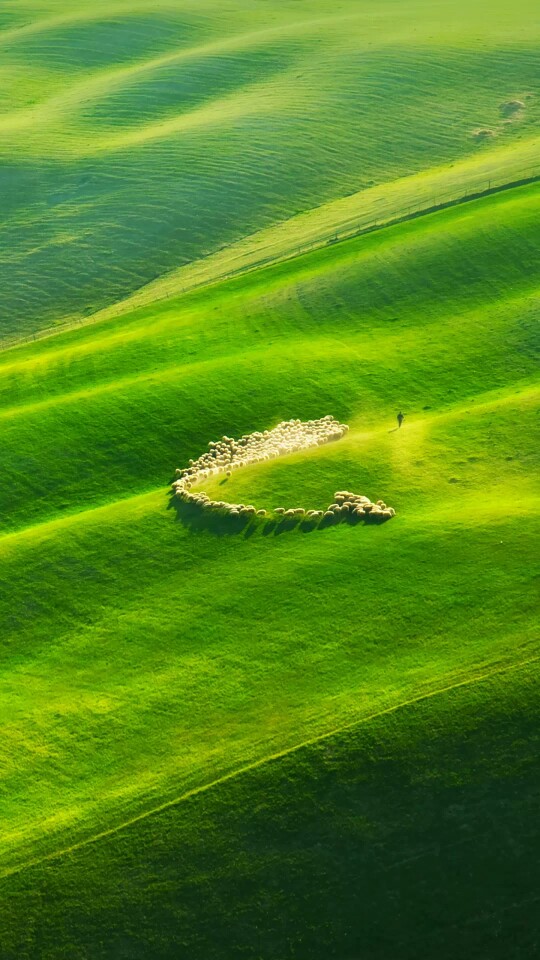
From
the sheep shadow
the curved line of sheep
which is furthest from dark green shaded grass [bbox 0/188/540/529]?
the sheep shadow

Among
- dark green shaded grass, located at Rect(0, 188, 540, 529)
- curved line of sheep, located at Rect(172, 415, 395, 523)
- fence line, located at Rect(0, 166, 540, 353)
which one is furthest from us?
fence line, located at Rect(0, 166, 540, 353)

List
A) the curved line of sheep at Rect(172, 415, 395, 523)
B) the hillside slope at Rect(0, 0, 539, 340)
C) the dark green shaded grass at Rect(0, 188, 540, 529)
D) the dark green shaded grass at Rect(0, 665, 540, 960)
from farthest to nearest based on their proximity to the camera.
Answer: the hillside slope at Rect(0, 0, 539, 340)
the dark green shaded grass at Rect(0, 188, 540, 529)
the curved line of sheep at Rect(172, 415, 395, 523)
the dark green shaded grass at Rect(0, 665, 540, 960)

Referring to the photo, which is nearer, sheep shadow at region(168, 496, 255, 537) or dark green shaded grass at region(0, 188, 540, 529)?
sheep shadow at region(168, 496, 255, 537)

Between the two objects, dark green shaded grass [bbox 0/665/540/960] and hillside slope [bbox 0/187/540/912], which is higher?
hillside slope [bbox 0/187/540/912]

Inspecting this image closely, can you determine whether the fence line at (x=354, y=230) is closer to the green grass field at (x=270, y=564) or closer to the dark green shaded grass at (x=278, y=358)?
the green grass field at (x=270, y=564)

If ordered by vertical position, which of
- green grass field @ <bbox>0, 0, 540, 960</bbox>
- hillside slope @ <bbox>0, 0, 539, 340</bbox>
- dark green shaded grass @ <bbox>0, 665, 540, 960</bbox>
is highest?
hillside slope @ <bbox>0, 0, 539, 340</bbox>

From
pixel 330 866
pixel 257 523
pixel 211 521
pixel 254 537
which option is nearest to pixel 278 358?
pixel 211 521

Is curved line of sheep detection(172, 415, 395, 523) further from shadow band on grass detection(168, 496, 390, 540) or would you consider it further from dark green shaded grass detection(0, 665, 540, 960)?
dark green shaded grass detection(0, 665, 540, 960)

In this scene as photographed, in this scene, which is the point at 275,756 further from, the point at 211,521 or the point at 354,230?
the point at 354,230
